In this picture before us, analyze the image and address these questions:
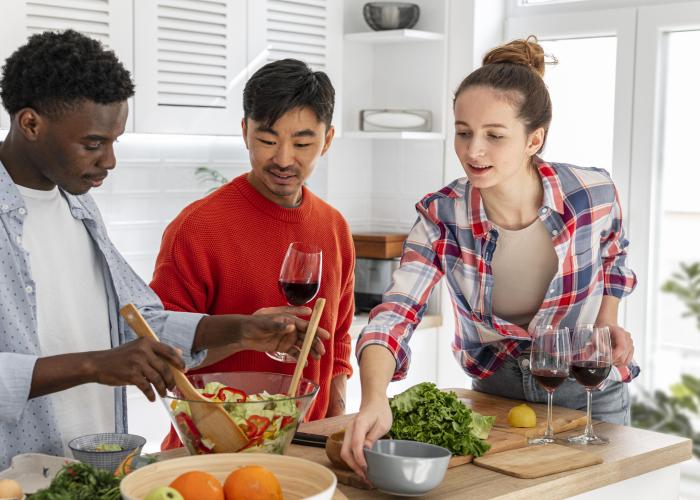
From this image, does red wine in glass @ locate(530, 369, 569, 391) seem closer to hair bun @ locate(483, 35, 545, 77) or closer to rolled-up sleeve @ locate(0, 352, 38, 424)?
hair bun @ locate(483, 35, 545, 77)

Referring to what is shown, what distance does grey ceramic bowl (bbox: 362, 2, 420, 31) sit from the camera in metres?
4.28

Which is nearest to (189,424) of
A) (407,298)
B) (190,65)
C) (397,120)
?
(407,298)

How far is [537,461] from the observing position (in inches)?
72.7

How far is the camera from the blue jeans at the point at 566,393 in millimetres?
2318

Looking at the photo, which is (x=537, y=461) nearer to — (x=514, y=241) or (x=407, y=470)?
(x=407, y=470)

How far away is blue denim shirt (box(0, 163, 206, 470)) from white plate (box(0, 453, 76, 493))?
3.4 inches

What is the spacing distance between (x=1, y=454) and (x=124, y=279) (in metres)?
0.45

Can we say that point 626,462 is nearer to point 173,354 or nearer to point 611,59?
point 173,354

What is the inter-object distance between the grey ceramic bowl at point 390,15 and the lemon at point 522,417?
8.52 ft

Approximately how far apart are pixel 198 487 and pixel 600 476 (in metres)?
0.87

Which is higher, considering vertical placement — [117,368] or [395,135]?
[395,135]

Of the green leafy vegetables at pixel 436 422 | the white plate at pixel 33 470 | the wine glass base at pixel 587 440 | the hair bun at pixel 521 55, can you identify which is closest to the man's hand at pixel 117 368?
the white plate at pixel 33 470

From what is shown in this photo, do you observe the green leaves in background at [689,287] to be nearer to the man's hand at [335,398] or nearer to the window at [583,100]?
the window at [583,100]

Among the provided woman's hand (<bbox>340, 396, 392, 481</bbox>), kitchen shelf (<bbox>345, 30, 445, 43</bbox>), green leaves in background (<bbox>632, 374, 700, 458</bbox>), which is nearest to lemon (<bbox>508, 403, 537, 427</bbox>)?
woman's hand (<bbox>340, 396, 392, 481</bbox>)
